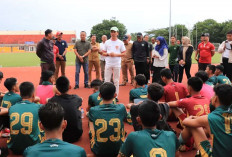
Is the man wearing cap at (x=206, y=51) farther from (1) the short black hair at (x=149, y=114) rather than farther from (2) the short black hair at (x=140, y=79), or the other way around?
(1) the short black hair at (x=149, y=114)

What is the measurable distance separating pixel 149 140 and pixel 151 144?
0.14 feet

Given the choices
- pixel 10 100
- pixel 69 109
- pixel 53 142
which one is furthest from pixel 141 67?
pixel 53 142

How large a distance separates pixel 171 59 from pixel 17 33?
3406 inches

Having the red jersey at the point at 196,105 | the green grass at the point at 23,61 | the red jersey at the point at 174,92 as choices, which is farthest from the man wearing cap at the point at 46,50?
the green grass at the point at 23,61

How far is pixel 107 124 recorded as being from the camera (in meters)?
3.45

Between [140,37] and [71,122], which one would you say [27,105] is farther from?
[140,37]

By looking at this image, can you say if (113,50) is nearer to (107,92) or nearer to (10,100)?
(10,100)

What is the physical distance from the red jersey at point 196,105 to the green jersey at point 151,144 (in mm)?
1541

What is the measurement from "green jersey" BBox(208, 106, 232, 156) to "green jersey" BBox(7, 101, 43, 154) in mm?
2550

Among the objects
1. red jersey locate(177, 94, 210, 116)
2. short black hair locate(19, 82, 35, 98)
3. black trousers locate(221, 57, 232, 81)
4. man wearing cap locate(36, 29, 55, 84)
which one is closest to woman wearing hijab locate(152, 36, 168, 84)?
black trousers locate(221, 57, 232, 81)

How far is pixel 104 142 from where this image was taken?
3.50 metres

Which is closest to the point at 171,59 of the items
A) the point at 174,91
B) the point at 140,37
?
the point at 140,37

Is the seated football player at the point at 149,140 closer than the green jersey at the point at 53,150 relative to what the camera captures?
No

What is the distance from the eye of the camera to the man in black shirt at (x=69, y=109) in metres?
4.02
